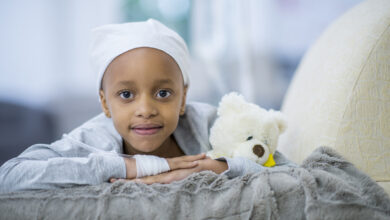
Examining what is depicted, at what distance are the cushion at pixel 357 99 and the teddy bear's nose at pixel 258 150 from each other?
0.16 m

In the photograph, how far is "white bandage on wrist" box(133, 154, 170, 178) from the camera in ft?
2.74

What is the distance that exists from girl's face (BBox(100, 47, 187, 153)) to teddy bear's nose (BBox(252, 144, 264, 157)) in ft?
0.79

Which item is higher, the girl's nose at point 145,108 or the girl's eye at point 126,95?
the girl's eye at point 126,95

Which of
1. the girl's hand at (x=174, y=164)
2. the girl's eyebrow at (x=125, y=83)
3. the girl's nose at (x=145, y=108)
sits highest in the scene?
the girl's eyebrow at (x=125, y=83)

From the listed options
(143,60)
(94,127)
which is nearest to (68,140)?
(94,127)

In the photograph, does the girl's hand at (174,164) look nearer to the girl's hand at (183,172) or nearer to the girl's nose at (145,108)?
the girl's hand at (183,172)

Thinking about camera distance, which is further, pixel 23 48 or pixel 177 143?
pixel 23 48

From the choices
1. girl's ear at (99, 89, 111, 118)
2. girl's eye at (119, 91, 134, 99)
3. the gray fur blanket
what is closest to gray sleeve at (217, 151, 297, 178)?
the gray fur blanket

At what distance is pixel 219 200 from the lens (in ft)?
2.30

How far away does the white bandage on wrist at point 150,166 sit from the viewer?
0.83 meters

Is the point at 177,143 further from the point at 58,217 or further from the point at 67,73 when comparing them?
the point at 67,73

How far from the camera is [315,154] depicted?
2.73 ft

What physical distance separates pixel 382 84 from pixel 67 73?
1.71m

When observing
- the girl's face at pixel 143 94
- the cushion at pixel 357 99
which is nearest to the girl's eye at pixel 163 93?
the girl's face at pixel 143 94
